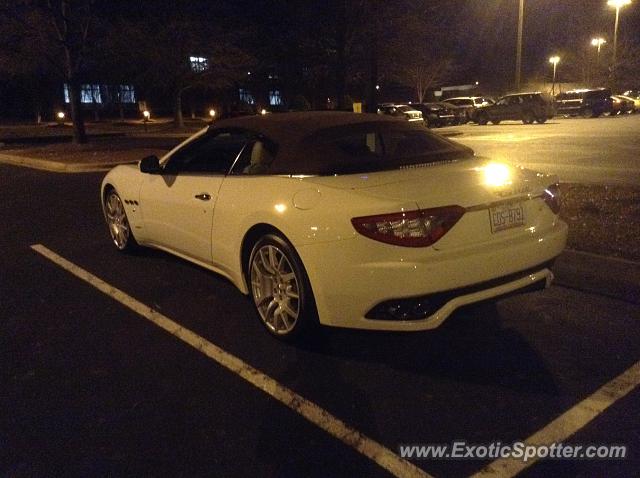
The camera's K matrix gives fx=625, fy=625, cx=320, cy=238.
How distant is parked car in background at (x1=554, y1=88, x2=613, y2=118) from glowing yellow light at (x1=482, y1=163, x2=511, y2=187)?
35989mm

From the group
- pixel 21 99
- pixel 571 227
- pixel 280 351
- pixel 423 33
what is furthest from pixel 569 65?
pixel 280 351

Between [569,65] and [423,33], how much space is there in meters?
38.6

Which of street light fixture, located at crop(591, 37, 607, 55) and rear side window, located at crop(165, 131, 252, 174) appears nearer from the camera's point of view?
rear side window, located at crop(165, 131, 252, 174)

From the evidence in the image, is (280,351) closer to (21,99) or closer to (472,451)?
(472,451)

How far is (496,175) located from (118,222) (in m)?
4.13

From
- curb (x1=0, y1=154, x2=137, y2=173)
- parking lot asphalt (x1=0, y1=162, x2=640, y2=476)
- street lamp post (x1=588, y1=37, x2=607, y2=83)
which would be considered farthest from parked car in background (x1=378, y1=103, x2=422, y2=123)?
street lamp post (x1=588, y1=37, x2=607, y2=83)

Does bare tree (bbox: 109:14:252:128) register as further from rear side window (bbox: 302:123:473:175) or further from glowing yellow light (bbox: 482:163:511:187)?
glowing yellow light (bbox: 482:163:511:187)

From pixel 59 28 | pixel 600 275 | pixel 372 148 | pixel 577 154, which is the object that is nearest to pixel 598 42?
pixel 577 154

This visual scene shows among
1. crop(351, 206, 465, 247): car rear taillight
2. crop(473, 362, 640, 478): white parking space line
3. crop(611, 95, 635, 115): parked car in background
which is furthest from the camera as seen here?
crop(611, 95, 635, 115): parked car in background

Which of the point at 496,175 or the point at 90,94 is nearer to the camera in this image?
the point at 496,175

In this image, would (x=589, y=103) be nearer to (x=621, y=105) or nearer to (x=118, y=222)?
(x=621, y=105)

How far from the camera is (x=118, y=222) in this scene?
6.53m

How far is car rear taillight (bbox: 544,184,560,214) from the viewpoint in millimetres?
4098

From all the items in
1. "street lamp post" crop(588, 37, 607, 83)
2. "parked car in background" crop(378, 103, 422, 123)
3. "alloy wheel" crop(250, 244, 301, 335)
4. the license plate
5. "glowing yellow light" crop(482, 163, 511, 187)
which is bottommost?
"alloy wheel" crop(250, 244, 301, 335)
